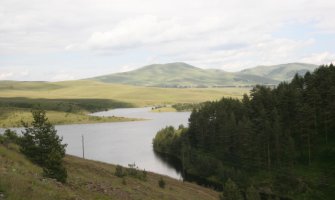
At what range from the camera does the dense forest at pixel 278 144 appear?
93.4 metres

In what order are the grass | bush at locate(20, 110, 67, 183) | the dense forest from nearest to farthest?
the grass, bush at locate(20, 110, 67, 183), the dense forest

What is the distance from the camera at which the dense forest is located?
9338 centimetres

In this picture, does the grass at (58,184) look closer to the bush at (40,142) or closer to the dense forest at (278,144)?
the bush at (40,142)

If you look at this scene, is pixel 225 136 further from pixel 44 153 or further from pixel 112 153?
pixel 44 153

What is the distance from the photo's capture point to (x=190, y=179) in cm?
11312

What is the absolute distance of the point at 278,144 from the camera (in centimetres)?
10362

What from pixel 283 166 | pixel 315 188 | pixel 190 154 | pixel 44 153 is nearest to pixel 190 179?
pixel 190 154

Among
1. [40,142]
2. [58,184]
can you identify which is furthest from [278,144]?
[58,184]

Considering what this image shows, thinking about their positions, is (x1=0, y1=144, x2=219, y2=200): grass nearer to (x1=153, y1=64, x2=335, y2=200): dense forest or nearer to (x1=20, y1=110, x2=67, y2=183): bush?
(x1=20, y1=110, x2=67, y2=183): bush

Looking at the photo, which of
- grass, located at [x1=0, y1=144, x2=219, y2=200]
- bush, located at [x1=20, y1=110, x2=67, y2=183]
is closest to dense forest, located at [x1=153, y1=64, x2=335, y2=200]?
grass, located at [x1=0, y1=144, x2=219, y2=200]

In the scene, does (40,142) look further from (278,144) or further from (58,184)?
(278,144)

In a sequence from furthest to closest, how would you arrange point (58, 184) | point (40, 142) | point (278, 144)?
1. point (278, 144)
2. point (40, 142)
3. point (58, 184)

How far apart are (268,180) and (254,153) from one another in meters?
11.7

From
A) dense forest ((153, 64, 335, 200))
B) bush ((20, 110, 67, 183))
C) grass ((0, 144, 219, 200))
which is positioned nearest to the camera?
grass ((0, 144, 219, 200))
